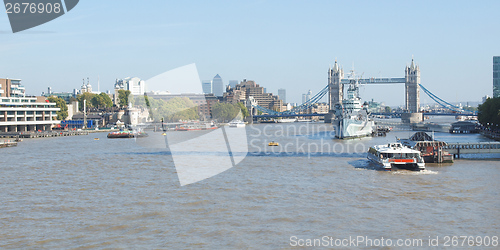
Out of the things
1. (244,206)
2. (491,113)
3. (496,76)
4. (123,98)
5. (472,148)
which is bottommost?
(244,206)

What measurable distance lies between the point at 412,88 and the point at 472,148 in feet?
472

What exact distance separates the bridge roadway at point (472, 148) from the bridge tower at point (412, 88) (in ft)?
440

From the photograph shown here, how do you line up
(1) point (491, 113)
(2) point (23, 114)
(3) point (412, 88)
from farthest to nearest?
(3) point (412, 88)
(2) point (23, 114)
(1) point (491, 113)

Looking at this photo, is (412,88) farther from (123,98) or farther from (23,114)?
(23,114)

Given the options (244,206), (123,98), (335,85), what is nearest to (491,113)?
(244,206)

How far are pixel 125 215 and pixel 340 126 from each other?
53894 mm

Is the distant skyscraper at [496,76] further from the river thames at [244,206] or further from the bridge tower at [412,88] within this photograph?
the bridge tower at [412,88]

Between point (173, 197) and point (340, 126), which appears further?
point (340, 126)

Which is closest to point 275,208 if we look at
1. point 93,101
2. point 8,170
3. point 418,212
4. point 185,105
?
point 418,212

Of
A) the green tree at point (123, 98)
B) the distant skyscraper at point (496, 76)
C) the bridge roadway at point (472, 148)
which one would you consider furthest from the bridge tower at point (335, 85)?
the bridge roadway at point (472, 148)

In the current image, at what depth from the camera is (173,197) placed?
23250 mm

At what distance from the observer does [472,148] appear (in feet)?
130

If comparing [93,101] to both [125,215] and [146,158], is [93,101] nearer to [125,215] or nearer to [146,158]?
[146,158]

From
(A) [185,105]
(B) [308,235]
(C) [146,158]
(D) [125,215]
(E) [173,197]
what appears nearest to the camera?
(B) [308,235]
